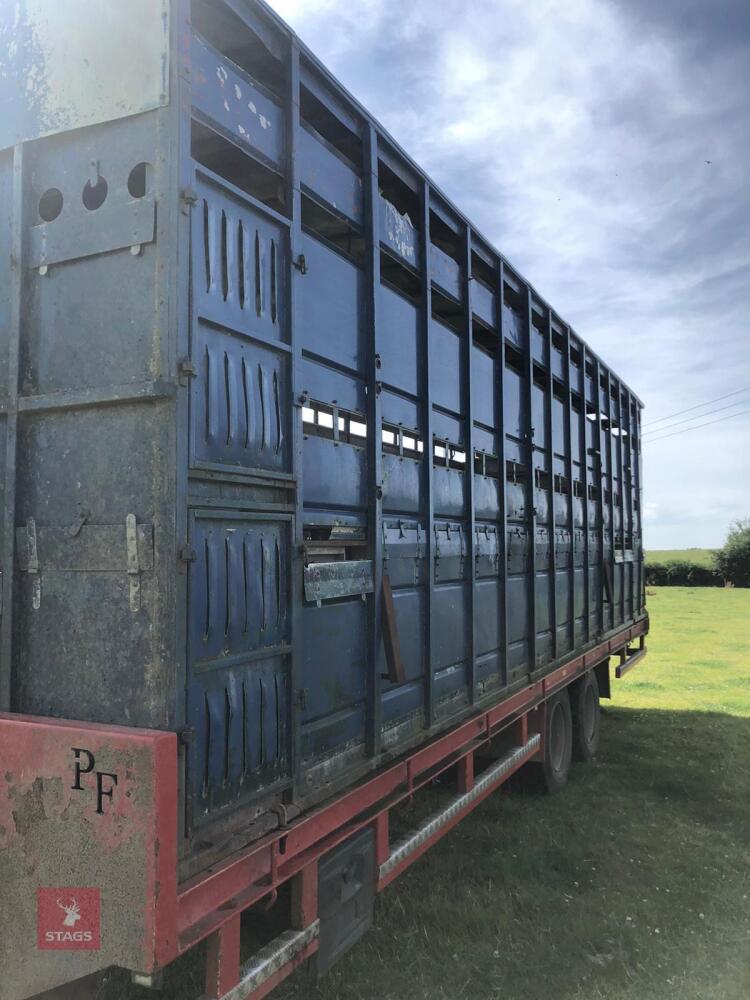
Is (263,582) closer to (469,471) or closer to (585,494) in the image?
(469,471)

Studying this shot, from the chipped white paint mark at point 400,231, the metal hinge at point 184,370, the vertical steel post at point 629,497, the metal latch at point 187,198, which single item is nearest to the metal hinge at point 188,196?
the metal latch at point 187,198

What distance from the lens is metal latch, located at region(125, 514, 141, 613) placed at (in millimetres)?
2225

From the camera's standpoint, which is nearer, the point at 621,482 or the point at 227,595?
the point at 227,595

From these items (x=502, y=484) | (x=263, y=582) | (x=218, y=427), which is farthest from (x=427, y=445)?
(x=218, y=427)

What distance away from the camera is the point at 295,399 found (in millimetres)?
2705

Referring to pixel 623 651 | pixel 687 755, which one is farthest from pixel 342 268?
pixel 623 651

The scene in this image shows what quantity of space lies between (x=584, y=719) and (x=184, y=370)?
593 centimetres

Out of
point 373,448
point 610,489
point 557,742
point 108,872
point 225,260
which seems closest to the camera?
point 108,872

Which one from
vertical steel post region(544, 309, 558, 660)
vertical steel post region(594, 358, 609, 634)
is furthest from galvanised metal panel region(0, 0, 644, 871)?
vertical steel post region(594, 358, 609, 634)

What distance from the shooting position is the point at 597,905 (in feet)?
13.5

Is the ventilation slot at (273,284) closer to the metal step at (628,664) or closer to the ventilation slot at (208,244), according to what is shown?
the ventilation slot at (208,244)

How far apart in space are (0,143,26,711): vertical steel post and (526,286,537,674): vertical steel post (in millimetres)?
3731

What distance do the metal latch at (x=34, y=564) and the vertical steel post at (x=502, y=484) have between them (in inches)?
121

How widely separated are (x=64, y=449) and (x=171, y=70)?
120cm
